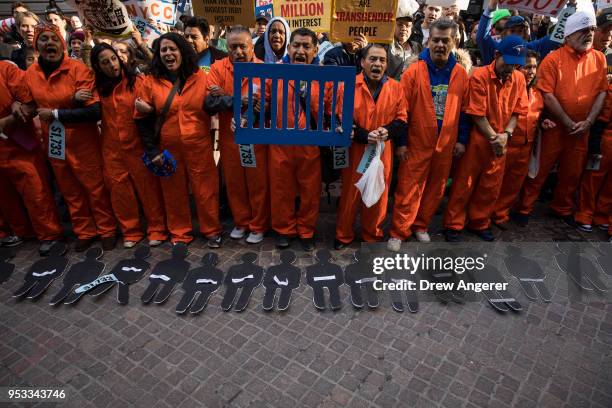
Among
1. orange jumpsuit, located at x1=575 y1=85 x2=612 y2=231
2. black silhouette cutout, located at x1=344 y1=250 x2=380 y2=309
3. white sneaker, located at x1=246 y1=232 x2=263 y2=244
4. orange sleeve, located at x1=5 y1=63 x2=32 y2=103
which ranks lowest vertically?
black silhouette cutout, located at x1=344 y1=250 x2=380 y2=309

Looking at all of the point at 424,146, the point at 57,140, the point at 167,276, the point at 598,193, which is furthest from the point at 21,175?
the point at 598,193

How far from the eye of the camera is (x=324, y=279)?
3711 millimetres

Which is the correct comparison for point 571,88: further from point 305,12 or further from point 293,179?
point 293,179

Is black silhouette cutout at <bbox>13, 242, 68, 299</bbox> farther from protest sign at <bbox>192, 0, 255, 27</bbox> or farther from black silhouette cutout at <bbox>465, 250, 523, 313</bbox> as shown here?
black silhouette cutout at <bbox>465, 250, 523, 313</bbox>

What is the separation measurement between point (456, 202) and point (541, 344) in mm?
1767

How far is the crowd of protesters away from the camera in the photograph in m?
3.64

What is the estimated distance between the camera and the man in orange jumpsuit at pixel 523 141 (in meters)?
4.06

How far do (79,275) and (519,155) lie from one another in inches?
188

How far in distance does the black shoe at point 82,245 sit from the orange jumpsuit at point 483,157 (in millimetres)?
4053

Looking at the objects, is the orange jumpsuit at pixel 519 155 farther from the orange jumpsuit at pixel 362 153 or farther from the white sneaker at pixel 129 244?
the white sneaker at pixel 129 244

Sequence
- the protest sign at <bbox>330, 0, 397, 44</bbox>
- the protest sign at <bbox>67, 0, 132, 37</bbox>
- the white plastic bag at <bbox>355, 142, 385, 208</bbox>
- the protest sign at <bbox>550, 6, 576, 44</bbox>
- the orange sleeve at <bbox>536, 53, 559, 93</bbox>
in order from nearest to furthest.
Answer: the white plastic bag at <bbox>355, 142, 385, 208</bbox>, the protest sign at <bbox>330, 0, 397, 44</bbox>, the protest sign at <bbox>67, 0, 132, 37</bbox>, the orange sleeve at <bbox>536, 53, 559, 93</bbox>, the protest sign at <bbox>550, 6, 576, 44</bbox>

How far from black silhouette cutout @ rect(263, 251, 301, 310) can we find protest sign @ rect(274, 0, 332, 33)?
8.79ft

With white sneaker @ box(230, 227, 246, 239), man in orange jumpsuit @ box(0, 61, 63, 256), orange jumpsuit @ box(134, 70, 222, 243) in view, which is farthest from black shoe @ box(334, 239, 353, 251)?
man in orange jumpsuit @ box(0, 61, 63, 256)

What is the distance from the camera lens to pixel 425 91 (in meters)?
3.67
